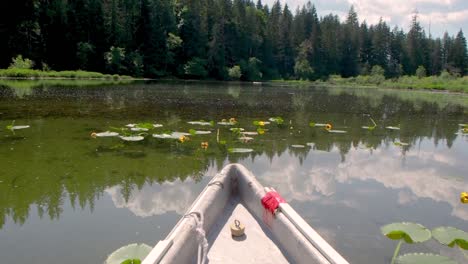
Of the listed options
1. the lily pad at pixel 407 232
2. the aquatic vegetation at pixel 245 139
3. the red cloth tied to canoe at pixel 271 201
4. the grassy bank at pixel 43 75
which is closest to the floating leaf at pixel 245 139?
the aquatic vegetation at pixel 245 139

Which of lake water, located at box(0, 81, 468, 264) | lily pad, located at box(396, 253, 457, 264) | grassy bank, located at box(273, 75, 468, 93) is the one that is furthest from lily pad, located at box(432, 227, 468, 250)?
grassy bank, located at box(273, 75, 468, 93)

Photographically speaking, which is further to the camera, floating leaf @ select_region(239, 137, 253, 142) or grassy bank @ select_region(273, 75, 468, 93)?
grassy bank @ select_region(273, 75, 468, 93)

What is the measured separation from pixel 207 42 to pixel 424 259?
1938 inches

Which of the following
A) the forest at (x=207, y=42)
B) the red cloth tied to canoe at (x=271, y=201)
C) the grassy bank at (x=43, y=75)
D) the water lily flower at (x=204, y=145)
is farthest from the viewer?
the forest at (x=207, y=42)

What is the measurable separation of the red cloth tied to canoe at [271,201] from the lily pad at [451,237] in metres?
1.27

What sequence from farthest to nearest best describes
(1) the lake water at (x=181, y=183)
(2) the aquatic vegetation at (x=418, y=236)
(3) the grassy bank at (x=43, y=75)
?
(3) the grassy bank at (x=43, y=75) < (1) the lake water at (x=181, y=183) < (2) the aquatic vegetation at (x=418, y=236)

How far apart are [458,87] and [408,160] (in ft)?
114

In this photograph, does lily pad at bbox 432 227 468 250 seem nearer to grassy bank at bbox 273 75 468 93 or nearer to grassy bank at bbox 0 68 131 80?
grassy bank at bbox 0 68 131 80

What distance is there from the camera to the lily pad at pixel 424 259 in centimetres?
265

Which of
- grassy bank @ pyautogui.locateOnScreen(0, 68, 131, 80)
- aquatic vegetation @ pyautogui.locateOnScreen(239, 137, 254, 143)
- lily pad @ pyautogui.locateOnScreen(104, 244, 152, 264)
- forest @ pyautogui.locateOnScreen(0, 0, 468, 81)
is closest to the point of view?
lily pad @ pyautogui.locateOnScreen(104, 244, 152, 264)

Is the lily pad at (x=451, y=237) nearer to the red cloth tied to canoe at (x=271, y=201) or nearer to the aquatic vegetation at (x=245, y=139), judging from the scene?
the red cloth tied to canoe at (x=271, y=201)

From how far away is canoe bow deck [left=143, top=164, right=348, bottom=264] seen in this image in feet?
7.52

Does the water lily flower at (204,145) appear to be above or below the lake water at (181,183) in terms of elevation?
above

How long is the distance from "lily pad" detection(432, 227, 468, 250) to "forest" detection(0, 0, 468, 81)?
36.5m
